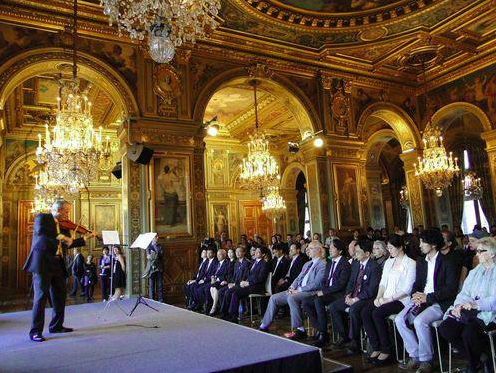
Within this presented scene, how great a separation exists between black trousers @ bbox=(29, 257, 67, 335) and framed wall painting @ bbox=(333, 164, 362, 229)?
7.72 m

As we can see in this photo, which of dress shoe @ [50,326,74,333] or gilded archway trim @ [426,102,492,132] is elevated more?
gilded archway trim @ [426,102,492,132]

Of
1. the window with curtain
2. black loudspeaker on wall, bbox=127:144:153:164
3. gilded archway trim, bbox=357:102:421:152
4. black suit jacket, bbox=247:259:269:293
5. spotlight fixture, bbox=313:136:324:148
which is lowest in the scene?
black suit jacket, bbox=247:259:269:293

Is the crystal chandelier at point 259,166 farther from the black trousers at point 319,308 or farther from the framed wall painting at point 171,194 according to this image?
the black trousers at point 319,308

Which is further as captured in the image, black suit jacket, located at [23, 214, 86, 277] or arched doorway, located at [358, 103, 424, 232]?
arched doorway, located at [358, 103, 424, 232]

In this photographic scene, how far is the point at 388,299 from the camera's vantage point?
15.0 feet

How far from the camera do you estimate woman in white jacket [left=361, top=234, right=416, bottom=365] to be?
447cm

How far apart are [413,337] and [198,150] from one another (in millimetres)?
6670

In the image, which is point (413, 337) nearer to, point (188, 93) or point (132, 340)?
point (132, 340)

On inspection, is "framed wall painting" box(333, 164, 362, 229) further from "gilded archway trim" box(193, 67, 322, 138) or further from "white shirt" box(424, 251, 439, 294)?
"white shirt" box(424, 251, 439, 294)

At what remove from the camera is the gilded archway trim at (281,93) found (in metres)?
10.0

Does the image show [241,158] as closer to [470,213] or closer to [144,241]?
[470,213]

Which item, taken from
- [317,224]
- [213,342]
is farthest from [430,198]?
[213,342]

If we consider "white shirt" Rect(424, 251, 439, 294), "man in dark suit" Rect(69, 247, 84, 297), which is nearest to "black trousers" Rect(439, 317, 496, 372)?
"white shirt" Rect(424, 251, 439, 294)

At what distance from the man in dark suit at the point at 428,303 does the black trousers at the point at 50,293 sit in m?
3.87
